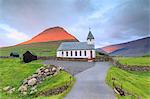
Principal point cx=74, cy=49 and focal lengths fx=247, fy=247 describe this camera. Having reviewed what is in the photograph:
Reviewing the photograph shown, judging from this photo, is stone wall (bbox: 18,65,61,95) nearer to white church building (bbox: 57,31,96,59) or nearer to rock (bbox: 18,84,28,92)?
rock (bbox: 18,84,28,92)

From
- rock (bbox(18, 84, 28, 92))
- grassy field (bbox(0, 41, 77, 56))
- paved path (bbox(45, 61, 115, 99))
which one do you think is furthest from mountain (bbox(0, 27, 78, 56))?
rock (bbox(18, 84, 28, 92))

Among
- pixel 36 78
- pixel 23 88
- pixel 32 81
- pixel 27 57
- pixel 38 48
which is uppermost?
pixel 38 48

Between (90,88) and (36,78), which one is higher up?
(36,78)

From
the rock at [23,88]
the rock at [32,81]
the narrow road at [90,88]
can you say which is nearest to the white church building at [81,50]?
the narrow road at [90,88]

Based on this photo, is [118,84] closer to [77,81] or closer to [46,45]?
[77,81]

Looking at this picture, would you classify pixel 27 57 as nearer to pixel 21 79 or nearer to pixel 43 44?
pixel 21 79

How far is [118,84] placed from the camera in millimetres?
29125

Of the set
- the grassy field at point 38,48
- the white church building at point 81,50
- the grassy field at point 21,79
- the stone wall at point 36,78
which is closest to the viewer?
the grassy field at point 21,79

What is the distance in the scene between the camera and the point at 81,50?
5606 centimetres

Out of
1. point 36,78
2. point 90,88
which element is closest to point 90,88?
point 90,88

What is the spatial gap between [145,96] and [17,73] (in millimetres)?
20698

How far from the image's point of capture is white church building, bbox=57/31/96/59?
181ft

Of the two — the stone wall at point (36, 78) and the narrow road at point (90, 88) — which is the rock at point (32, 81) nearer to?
the stone wall at point (36, 78)

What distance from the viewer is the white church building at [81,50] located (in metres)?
55.2
